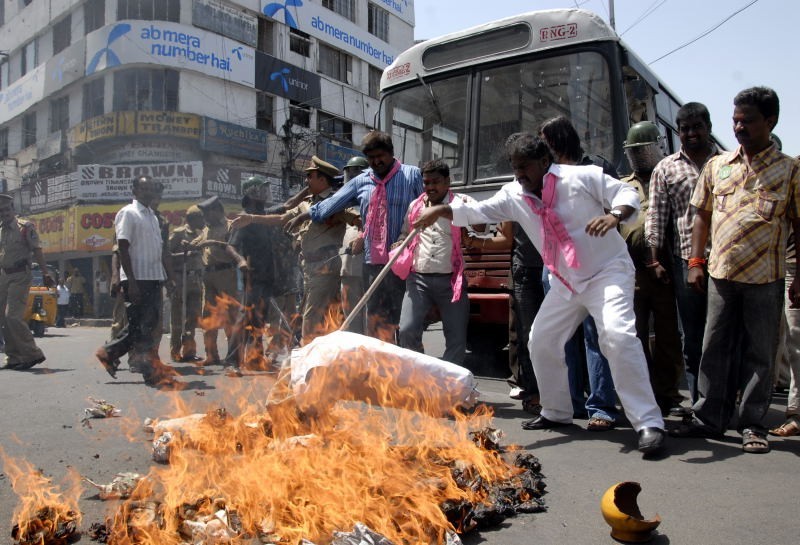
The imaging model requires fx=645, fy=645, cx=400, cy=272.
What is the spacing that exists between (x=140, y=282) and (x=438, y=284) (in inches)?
133

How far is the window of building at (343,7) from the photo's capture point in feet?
113

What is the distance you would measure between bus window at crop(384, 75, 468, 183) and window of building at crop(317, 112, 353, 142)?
2486 centimetres

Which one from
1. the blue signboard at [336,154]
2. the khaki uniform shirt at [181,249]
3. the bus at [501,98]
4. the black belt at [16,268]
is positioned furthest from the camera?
the blue signboard at [336,154]

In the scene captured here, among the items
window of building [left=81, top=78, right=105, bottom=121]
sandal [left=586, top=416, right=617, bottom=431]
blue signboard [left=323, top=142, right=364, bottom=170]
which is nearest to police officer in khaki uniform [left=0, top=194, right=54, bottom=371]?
sandal [left=586, top=416, right=617, bottom=431]

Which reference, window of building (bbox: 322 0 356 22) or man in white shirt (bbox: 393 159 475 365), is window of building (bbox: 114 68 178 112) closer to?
window of building (bbox: 322 0 356 22)

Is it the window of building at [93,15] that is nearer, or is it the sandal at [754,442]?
the sandal at [754,442]

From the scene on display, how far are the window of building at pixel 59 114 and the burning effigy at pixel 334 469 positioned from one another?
31.6 meters

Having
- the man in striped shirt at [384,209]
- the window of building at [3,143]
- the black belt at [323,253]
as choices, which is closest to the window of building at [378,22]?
the window of building at [3,143]

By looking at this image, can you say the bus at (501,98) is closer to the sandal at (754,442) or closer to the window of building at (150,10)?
the sandal at (754,442)

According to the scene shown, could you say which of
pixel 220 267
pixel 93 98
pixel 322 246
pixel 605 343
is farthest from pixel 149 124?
pixel 605 343

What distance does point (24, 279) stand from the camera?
8133 millimetres

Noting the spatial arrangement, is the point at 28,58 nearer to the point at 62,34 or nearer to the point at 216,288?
the point at 62,34

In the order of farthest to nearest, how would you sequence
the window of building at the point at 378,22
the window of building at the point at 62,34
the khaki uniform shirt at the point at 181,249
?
the window of building at the point at 378,22, the window of building at the point at 62,34, the khaki uniform shirt at the point at 181,249

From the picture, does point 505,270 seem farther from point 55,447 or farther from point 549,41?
→ point 55,447
